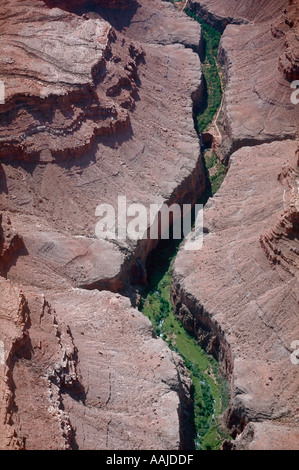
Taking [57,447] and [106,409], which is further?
[106,409]

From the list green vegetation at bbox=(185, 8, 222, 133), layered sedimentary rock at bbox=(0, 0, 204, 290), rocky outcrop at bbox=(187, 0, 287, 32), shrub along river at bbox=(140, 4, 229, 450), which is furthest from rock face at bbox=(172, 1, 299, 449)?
rocky outcrop at bbox=(187, 0, 287, 32)

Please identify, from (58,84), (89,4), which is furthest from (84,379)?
(89,4)

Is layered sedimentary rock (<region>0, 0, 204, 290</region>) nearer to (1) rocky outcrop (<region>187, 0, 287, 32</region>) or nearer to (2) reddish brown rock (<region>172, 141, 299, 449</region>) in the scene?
(2) reddish brown rock (<region>172, 141, 299, 449</region>)

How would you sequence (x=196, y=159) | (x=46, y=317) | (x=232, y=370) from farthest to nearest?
(x=196, y=159)
(x=232, y=370)
(x=46, y=317)

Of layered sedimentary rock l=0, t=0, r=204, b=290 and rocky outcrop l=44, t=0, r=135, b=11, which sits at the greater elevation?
rocky outcrop l=44, t=0, r=135, b=11

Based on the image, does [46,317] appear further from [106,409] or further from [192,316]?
[192,316]

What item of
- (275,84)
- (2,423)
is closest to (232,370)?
(2,423)
